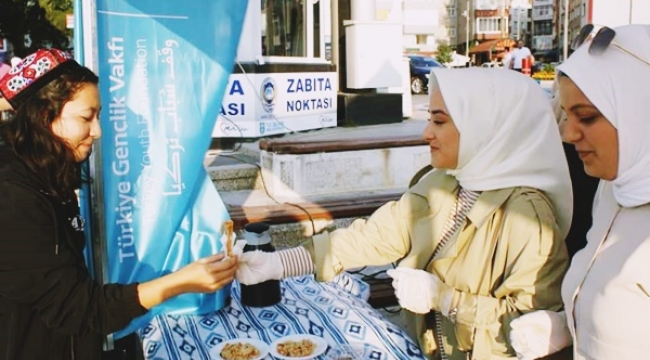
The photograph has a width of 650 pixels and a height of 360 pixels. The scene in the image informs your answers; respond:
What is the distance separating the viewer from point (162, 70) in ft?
9.16

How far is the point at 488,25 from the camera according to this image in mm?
78125

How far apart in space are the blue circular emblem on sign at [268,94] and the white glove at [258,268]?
5.83m

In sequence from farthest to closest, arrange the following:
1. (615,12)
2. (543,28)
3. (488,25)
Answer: (543,28) → (488,25) → (615,12)

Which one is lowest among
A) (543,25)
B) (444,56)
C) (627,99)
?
(627,99)

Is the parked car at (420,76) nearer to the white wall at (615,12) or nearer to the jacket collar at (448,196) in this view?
the white wall at (615,12)

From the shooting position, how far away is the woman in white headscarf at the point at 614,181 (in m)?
1.52

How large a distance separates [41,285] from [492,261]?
137 centimetres

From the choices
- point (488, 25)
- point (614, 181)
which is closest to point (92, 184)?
point (614, 181)

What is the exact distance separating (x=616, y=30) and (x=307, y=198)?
15.7 ft

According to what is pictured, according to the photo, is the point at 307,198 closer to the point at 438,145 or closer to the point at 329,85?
the point at 329,85

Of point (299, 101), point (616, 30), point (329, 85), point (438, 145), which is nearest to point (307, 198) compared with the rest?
point (299, 101)

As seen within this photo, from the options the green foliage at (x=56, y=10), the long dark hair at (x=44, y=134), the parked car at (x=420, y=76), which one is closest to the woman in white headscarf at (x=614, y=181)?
the long dark hair at (x=44, y=134)

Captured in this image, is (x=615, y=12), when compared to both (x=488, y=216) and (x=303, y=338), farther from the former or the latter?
(x=303, y=338)

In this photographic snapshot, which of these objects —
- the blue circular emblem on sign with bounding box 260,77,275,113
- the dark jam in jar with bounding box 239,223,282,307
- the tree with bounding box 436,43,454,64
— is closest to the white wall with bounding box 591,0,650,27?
the dark jam in jar with bounding box 239,223,282,307
